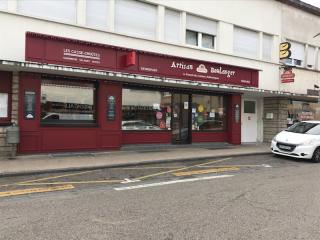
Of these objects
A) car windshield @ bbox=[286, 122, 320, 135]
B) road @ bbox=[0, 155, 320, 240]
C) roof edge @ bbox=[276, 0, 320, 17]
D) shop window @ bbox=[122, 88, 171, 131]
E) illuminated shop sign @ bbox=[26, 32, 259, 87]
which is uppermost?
roof edge @ bbox=[276, 0, 320, 17]

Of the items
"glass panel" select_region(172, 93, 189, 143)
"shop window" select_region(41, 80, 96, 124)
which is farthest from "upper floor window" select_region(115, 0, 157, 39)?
"glass panel" select_region(172, 93, 189, 143)

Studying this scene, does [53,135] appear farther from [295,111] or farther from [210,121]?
[295,111]

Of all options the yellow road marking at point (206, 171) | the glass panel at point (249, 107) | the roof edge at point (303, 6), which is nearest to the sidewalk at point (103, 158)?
the yellow road marking at point (206, 171)

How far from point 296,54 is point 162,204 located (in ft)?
54.0

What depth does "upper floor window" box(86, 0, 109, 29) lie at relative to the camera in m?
12.5

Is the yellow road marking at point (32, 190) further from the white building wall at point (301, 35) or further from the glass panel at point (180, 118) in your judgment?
the white building wall at point (301, 35)

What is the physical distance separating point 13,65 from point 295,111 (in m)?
15.2

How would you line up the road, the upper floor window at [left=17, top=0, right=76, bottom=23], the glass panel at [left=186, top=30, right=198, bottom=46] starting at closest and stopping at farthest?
1. the road
2. the upper floor window at [left=17, top=0, right=76, bottom=23]
3. the glass panel at [left=186, top=30, right=198, bottom=46]

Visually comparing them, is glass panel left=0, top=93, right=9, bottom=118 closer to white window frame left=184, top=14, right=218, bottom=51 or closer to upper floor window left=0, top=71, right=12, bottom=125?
upper floor window left=0, top=71, right=12, bottom=125

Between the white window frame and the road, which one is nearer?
the road

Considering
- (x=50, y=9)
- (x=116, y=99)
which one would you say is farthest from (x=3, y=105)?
(x=116, y=99)

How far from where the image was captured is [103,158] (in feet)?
37.2

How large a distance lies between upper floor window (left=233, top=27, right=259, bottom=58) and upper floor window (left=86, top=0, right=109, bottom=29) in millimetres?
6912

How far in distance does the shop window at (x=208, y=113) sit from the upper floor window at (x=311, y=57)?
723 cm
